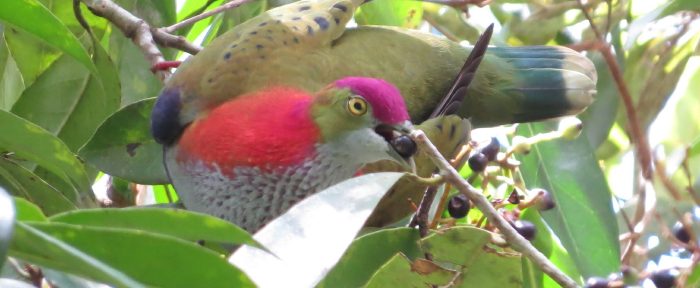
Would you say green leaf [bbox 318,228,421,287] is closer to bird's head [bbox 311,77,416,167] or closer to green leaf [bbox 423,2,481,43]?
bird's head [bbox 311,77,416,167]

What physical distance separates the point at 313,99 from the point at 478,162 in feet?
1.59

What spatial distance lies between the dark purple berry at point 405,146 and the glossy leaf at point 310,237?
0.49 meters

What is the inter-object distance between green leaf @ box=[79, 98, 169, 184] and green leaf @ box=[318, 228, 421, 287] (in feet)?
2.05

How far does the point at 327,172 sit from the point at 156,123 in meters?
0.37

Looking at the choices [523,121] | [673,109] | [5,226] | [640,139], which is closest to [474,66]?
[640,139]

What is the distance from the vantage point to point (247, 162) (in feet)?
7.00

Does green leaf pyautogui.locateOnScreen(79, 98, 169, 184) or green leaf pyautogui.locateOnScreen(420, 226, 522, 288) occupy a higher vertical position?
green leaf pyautogui.locateOnScreen(420, 226, 522, 288)

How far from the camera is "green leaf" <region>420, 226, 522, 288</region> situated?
5.73 feet

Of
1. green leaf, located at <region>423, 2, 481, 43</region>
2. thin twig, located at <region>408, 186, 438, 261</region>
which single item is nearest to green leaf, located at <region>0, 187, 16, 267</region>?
thin twig, located at <region>408, 186, 438, 261</region>

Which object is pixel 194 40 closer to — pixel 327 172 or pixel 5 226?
pixel 327 172

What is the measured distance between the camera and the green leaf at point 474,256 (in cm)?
175

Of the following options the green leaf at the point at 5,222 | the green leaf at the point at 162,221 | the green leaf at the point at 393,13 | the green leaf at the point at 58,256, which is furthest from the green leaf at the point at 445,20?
the green leaf at the point at 5,222

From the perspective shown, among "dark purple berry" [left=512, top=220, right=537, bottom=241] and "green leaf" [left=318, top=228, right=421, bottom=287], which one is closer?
"green leaf" [left=318, top=228, right=421, bottom=287]

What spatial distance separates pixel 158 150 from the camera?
Answer: 7.87 feet
